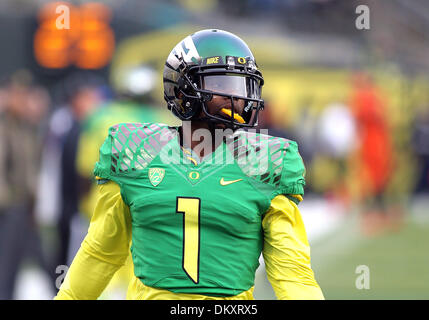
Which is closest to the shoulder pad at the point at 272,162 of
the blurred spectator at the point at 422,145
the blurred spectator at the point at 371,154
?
the blurred spectator at the point at 371,154

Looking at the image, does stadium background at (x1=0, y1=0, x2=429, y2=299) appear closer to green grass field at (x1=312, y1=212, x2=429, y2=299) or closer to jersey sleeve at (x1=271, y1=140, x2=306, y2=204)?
green grass field at (x1=312, y1=212, x2=429, y2=299)

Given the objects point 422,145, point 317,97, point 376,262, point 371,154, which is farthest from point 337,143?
point 376,262

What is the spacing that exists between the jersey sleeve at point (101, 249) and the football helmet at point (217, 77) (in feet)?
1.37

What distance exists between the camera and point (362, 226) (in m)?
13.6

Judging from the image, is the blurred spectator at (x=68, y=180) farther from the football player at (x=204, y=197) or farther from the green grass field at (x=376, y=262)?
the football player at (x=204, y=197)

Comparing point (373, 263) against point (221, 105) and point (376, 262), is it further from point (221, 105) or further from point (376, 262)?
point (221, 105)

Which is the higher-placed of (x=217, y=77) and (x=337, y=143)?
(x=217, y=77)

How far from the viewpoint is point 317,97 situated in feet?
55.5

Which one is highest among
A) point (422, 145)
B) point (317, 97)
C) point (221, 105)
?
point (317, 97)

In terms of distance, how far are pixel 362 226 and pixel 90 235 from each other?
10742 mm

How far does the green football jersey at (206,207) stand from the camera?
3.00 meters

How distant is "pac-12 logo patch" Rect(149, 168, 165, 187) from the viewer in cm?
307

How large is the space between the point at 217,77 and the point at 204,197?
44 centimetres

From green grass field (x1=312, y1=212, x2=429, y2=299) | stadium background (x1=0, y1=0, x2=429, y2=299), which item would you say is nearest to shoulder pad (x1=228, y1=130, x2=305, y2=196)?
stadium background (x1=0, y1=0, x2=429, y2=299)
